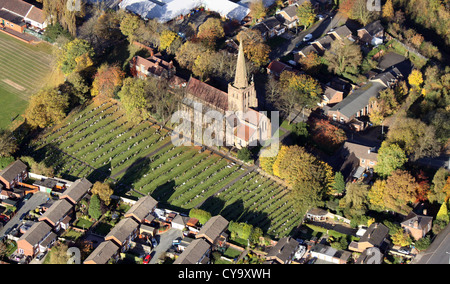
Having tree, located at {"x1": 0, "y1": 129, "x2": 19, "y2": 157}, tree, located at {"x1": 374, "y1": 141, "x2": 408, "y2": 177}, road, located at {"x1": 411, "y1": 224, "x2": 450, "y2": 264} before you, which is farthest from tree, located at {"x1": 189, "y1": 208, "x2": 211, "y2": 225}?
tree, located at {"x1": 0, "y1": 129, "x2": 19, "y2": 157}

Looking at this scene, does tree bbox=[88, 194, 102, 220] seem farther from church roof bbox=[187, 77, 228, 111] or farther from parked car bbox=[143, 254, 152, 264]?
church roof bbox=[187, 77, 228, 111]

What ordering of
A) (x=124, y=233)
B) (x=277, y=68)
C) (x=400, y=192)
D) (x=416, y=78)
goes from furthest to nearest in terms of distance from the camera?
(x=277, y=68), (x=416, y=78), (x=400, y=192), (x=124, y=233)

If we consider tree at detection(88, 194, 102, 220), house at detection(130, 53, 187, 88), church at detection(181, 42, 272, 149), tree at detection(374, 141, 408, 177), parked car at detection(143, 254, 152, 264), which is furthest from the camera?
house at detection(130, 53, 187, 88)

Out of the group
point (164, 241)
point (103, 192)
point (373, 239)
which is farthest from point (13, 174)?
point (373, 239)

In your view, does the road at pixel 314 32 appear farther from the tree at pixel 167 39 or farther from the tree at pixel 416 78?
the tree at pixel 416 78

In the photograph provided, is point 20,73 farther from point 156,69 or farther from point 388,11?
point 388,11

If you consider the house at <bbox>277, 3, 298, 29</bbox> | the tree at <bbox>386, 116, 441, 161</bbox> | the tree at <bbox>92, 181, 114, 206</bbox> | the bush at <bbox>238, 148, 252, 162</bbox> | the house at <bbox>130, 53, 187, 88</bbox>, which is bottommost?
the tree at <bbox>92, 181, 114, 206</bbox>

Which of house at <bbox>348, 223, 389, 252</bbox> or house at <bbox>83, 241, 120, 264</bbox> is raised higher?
house at <bbox>348, 223, 389, 252</bbox>

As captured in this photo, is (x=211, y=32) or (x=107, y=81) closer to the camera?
(x=107, y=81)
